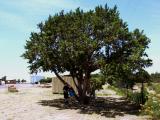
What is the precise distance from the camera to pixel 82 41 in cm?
3116

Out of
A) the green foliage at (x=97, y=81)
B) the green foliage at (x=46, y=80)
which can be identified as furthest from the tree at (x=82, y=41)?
the green foliage at (x=46, y=80)

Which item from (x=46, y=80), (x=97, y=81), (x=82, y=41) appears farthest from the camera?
(x=46, y=80)

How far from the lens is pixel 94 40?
3136 cm

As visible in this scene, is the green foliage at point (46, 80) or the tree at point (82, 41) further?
the green foliage at point (46, 80)

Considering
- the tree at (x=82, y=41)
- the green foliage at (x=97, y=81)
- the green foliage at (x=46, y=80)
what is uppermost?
the tree at (x=82, y=41)

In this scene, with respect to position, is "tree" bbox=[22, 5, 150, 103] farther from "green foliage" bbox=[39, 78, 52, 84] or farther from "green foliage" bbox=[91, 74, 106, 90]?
"green foliage" bbox=[39, 78, 52, 84]

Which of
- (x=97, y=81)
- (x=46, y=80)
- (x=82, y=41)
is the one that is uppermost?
(x=82, y=41)

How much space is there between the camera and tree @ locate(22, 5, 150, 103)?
31.3m

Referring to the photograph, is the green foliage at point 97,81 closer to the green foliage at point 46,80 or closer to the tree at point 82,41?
the tree at point 82,41

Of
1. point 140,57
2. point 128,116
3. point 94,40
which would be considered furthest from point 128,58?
point 128,116

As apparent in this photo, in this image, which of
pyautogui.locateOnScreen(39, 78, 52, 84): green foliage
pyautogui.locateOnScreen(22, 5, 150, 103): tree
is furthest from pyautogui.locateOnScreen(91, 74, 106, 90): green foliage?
pyautogui.locateOnScreen(39, 78, 52, 84): green foliage

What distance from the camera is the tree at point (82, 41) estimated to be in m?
31.3

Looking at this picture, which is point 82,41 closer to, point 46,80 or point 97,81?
point 97,81

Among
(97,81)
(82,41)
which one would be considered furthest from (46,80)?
(82,41)
